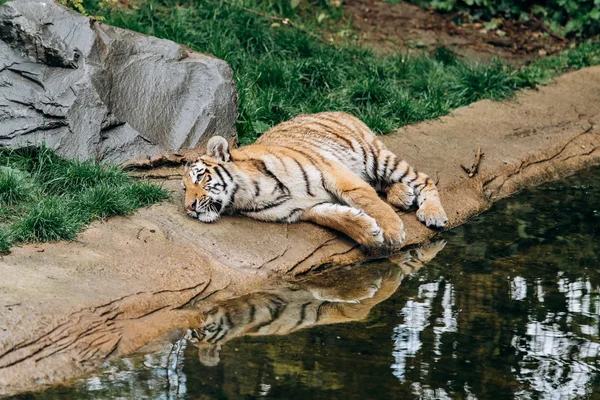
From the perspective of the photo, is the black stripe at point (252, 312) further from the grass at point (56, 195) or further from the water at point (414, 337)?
the grass at point (56, 195)

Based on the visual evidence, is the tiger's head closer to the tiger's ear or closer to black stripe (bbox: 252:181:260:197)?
the tiger's ear

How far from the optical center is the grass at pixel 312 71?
817cm

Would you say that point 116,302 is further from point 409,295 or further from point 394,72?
point 394,72

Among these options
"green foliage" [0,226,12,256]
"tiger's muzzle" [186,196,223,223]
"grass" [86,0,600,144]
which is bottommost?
"grass" [86,0,600,144]

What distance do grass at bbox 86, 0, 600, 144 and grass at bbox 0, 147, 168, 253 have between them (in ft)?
5.60

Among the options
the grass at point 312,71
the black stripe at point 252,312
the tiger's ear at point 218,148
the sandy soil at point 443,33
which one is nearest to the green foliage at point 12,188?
the tiger's ear at point 218,148

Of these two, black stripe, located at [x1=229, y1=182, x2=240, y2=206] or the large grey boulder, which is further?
the large grey boulder

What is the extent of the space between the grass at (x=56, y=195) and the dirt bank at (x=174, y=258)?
4.4 inches

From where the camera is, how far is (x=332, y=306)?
202 inches

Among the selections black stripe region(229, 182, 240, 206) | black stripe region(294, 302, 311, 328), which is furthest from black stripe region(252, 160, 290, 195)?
black stripe region(294, 302, 311, 328)

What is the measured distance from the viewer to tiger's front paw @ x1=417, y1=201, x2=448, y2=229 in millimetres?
6332

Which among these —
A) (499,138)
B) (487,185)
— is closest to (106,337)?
(487,185)

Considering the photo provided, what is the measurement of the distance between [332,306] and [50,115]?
8.76 feet

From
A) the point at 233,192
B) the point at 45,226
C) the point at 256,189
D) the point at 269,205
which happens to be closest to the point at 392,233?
the point at 269,205
